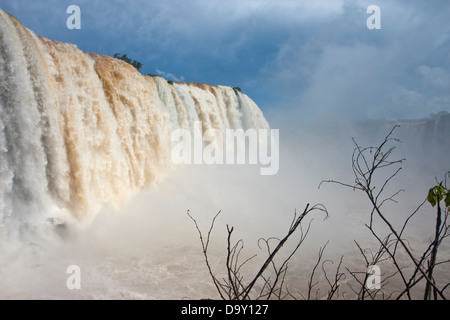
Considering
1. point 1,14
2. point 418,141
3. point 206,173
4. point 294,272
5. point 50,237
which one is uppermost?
point 418,141

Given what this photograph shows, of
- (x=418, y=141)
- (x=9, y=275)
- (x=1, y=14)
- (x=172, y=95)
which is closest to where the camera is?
(x=9, y=275)

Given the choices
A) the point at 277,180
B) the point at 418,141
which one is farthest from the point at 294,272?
the point at 418,141

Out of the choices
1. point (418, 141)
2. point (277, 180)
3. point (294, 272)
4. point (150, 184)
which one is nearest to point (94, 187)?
point (150, 184)

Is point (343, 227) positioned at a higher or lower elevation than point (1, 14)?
lower

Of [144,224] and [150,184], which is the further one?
[150,184]

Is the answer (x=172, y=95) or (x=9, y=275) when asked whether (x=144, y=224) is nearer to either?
(x=9, y=275)
